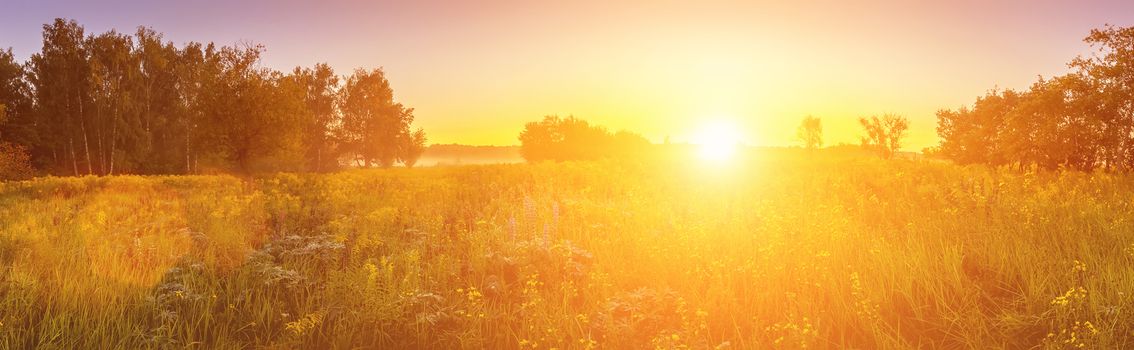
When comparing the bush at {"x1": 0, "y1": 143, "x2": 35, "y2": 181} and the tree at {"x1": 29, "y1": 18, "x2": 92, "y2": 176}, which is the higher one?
the tree at {"x1": 29, "y1": 18, "x2": 92, "y2": 176}

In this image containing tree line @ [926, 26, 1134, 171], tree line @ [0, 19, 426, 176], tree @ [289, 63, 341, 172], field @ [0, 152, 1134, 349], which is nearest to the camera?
field @ [0, 152, 1134, 349]

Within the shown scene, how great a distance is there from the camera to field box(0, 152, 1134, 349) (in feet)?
12.9

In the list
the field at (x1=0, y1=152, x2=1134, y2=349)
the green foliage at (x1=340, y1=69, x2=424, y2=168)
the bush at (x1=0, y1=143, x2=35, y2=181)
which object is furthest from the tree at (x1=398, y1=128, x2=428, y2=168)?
the field at (x1=0, y1=152, x2=1134, y2=349)

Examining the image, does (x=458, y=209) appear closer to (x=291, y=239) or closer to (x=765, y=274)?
(x=291, y=239)

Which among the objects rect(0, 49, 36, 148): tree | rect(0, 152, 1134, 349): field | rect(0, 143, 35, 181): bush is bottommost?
rect(0, 152, 1134, 349): field

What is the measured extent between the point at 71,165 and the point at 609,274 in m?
51.0

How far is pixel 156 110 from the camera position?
1678 inches

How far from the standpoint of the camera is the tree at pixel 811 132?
75.7 m

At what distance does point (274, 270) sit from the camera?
16.8 ft

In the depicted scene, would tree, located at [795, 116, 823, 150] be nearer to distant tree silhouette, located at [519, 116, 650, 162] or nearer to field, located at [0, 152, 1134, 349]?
distant tree silhouette, located at [519, 116, 650, 162]

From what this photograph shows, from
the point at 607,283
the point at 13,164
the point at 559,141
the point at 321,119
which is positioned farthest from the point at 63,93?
the point at 607,283

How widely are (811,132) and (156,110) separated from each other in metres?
77.9

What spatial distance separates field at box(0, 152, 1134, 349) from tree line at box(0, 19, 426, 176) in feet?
78.8

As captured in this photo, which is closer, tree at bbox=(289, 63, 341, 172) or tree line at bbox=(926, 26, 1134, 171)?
tree line at bbox=(926, 26, 1134, 171)
